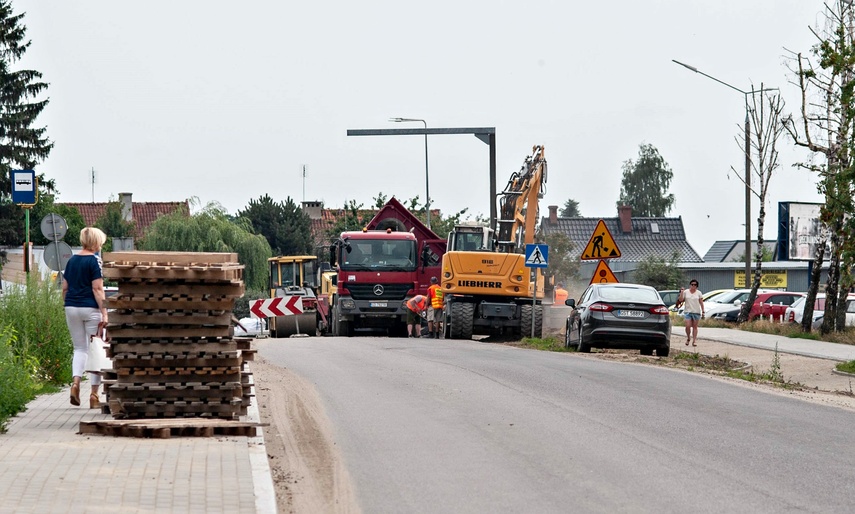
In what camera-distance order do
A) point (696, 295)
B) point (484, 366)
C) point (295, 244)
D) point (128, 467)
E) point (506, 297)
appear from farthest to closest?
1. point (295, 244)
2. point (506, 297)
3. point (696, 295)
4. point (484, 366)
5. point (128, 467)

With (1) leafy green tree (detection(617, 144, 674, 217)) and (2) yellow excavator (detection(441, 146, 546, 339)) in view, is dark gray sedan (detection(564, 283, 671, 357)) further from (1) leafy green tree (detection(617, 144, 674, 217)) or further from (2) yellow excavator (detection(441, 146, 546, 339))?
(1) leafy green tree (detection(617, 144, 674, 217))

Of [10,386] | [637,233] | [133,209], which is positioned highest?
[133,209]

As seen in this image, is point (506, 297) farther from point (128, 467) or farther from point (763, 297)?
point (128, 467)

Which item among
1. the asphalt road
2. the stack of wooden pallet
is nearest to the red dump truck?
the asphalt road

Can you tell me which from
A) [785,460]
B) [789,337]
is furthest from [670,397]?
[789,337]

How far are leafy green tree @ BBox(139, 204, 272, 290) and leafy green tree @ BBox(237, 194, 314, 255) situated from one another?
15326 mm

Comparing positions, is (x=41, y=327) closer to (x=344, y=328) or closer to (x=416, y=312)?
(x=416, y=312)

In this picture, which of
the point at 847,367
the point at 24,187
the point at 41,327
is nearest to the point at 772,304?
the point at 847,367

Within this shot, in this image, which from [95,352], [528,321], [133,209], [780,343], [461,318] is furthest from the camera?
[133,209]

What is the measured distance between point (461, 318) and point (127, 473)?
2412 centimetres

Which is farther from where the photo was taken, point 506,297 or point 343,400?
point 506,297

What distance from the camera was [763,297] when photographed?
45.9 m

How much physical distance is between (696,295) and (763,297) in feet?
53.3

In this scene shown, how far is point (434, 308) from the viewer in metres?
34.4
